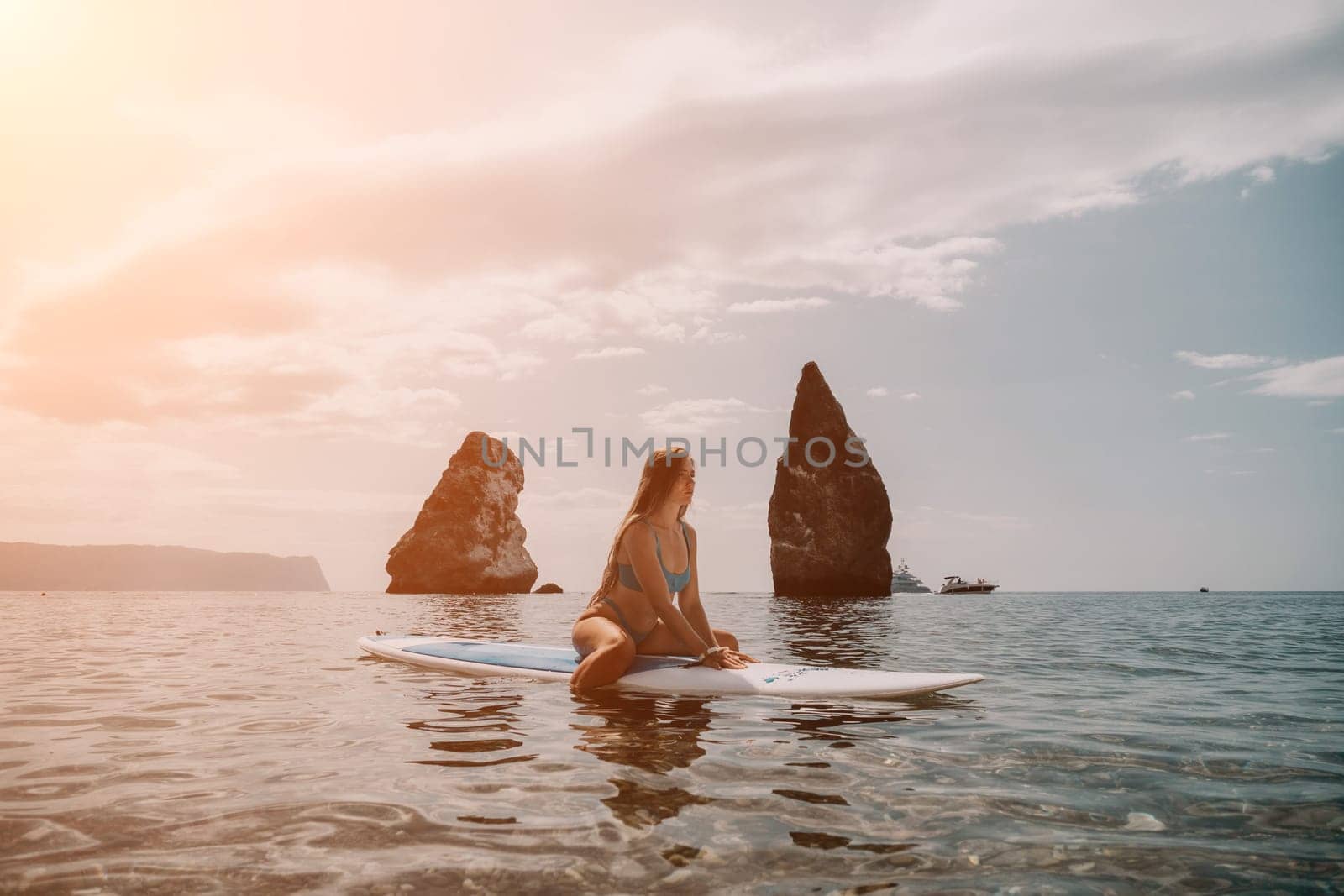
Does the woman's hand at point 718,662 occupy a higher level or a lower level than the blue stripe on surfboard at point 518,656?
higher

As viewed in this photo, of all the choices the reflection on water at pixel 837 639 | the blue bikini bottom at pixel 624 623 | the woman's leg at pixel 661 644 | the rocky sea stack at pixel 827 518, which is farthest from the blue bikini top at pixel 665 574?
the rocky sea stack at pixel 827 518

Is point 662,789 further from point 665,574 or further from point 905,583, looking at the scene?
point 905,583

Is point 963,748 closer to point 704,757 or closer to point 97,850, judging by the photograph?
point 704,757

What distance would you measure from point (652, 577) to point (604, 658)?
930 mm

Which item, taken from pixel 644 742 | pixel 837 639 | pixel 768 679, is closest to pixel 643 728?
pixel 644 742

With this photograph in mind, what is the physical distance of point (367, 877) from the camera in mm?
3125

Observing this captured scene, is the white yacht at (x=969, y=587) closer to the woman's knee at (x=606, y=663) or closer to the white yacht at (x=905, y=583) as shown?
the white yacht at (x=905, y=583)

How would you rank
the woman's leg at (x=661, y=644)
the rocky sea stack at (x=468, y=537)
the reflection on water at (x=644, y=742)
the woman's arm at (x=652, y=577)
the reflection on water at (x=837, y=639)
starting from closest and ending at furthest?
the reflection on water at (x=644, y=742) → the woman's arm at (x=652, y=577) → the woman's leg at (x=661, y=644) → the reflection on water at (x=837, y=639) → the rocky sea stack at (x=468, y=537)

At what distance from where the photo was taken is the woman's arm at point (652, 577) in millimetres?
7398

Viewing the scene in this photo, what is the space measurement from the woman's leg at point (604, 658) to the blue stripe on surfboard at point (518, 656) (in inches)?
8.9

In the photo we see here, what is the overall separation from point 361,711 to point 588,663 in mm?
2069

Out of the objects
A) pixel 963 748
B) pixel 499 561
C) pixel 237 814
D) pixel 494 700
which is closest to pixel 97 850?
pixel 237 814

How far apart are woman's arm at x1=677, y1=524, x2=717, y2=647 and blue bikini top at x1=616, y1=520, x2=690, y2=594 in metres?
0.04

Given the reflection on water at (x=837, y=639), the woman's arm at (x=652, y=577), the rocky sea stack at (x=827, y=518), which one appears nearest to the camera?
the woman's arm at (x=652, y=577)
